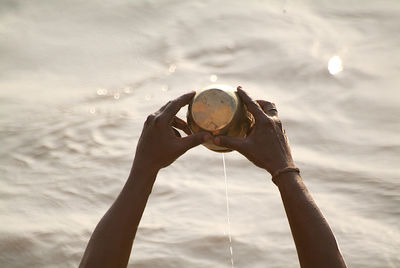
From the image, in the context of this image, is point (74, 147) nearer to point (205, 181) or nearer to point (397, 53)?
point (205, 181)

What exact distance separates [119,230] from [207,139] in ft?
1.57

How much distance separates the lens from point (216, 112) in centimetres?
255

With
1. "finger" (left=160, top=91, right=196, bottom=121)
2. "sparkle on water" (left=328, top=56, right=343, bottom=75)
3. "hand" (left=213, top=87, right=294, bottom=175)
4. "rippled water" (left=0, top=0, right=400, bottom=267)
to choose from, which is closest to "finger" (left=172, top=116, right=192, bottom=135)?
"finger" (left=160, top=91, right=196, bottom=121)

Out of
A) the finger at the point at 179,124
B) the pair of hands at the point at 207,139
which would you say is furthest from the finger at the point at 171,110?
the finger at the point at 179,124

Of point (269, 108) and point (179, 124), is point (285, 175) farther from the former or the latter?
point (179, 124)

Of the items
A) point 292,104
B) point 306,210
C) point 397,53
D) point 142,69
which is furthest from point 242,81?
point 306,210

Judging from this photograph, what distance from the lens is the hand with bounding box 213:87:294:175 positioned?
2203mm

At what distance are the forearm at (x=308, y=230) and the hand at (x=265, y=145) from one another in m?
0.10

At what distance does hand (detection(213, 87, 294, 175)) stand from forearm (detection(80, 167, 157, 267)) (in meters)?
0.36

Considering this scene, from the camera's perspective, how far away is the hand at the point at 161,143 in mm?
2258

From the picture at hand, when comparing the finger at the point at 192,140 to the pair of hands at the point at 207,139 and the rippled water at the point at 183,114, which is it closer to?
the pair of hands at the point at 207,139

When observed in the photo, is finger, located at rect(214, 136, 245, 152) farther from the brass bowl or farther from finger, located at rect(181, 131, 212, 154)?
the brass bowl

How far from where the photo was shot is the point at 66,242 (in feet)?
12.5

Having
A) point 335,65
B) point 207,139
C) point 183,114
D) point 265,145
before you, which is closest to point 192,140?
point 207,139
